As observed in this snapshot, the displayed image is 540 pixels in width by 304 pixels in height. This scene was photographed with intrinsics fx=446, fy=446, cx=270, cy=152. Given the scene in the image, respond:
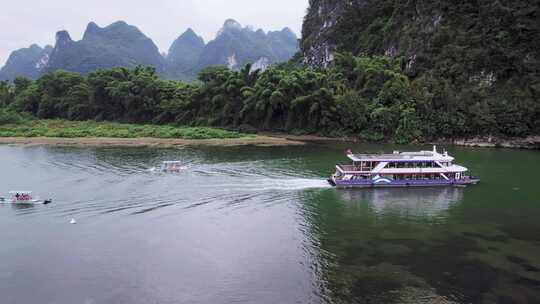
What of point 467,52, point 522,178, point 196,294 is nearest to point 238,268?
point 196,294

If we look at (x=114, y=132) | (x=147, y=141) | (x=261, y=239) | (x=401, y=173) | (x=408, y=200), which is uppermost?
(x=114, y=132)

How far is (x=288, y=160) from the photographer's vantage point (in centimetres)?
4425

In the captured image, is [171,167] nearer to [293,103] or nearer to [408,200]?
[408,200]

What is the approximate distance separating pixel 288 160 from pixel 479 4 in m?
42.0

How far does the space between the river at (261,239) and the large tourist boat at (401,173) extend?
3.89ft

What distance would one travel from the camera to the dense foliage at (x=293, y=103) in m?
59.7

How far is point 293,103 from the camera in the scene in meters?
64.8

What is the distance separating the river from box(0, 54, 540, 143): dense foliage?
2140 cm

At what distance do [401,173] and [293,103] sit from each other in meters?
32.0

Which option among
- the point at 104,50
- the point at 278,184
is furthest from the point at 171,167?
the point at 104,50

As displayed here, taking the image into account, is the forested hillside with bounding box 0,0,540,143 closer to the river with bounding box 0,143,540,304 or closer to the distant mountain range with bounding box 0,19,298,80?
the river with bounding box 0,143,540,304

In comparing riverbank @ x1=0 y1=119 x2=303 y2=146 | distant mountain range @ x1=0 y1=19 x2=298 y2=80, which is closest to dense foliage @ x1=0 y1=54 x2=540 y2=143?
riverbank @ x1=0 y1=119 x2=303 y2=146

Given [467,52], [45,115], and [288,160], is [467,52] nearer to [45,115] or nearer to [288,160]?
[288,160]

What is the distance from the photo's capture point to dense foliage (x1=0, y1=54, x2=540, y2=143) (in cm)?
5966
